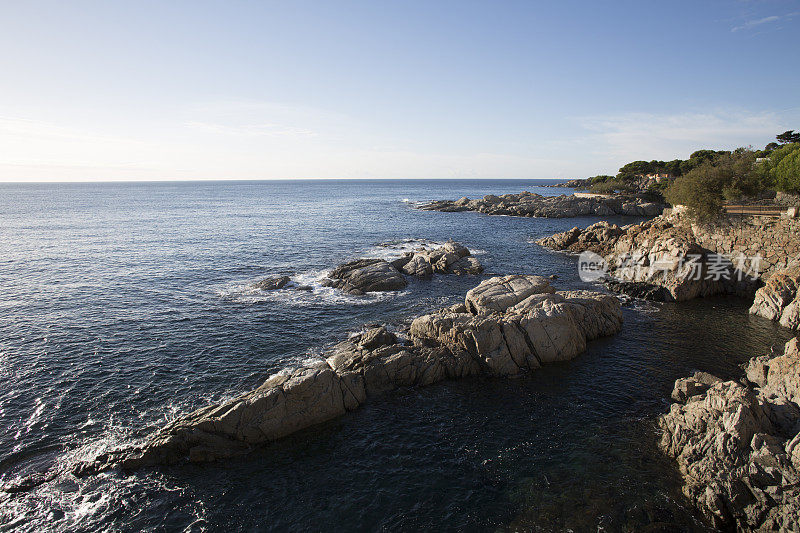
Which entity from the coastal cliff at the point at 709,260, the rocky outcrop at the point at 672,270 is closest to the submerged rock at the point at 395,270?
the rocky outcrop at the point at 672,270

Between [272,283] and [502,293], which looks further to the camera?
[272,283]

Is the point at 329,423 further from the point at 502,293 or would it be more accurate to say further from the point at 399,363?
the point at 502,293

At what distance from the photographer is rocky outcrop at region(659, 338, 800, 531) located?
1711 centimetres

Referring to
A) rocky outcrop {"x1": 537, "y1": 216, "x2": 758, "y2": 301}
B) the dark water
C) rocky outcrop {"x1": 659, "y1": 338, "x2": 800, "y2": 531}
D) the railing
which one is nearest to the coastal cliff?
rocky outcrop {"x1": 537, "y1": 216, "x2": 758, "y2": 301}

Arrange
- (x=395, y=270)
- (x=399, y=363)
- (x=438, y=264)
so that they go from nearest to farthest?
1. (x=399, y=363)
2. (x=395, y=270)
3. (x=438, y=264)

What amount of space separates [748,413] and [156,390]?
3630cm

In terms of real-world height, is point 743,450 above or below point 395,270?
below

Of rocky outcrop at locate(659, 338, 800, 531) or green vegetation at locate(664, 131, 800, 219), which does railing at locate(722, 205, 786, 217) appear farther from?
rocky outcrop at locate(659, 338, 800, 531)

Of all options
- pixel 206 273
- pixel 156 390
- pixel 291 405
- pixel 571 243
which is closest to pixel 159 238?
pixel 206 273

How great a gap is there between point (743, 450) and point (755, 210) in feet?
169

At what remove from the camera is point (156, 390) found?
93.8 feet

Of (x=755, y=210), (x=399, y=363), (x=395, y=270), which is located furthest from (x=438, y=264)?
(x=755, y=210)

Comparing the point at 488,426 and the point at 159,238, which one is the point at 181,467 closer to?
the point at 488,426

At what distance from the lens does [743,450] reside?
1941cm
